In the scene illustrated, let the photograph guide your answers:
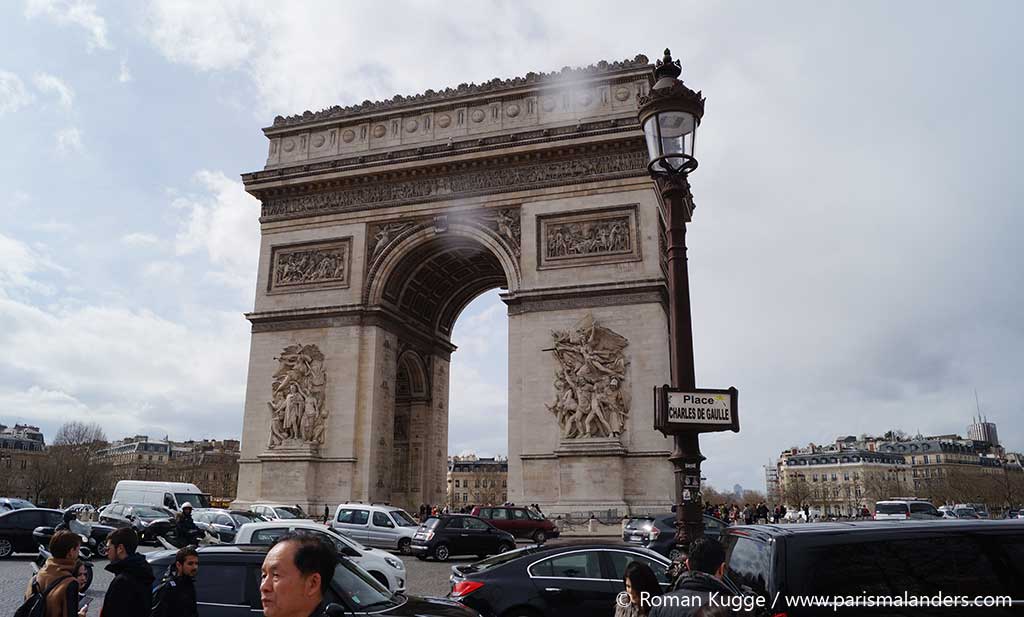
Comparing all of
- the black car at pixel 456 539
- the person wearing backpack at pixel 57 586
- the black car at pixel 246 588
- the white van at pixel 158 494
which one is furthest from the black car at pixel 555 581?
the white van at pixel 158 494

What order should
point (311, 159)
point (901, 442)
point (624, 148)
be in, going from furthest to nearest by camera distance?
point (901, 442), point (311, 159), point (624, 148)

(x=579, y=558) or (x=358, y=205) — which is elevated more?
(x=358, y=205)

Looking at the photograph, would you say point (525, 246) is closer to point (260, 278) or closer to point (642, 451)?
point (642, 451)

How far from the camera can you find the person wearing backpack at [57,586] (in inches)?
170

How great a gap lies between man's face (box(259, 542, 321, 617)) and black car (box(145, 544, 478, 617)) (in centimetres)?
369

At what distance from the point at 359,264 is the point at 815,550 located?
997 inches

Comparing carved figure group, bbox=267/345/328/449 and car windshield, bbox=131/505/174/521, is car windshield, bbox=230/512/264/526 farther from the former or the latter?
carved figure group, bbox=267/345/328/449

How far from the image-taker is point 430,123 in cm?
2900

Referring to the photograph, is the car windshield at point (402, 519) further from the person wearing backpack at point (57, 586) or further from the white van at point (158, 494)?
the person wearing backpack at point (57, 586)

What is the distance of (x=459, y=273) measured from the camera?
105 feet

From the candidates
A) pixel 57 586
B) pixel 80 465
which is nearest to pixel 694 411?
pixel 57 586

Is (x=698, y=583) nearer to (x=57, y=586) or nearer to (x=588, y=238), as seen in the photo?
(x=57, y=586)

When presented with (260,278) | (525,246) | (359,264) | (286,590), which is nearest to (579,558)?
(286,590)

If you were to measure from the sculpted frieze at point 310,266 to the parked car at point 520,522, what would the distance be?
37.1ft
